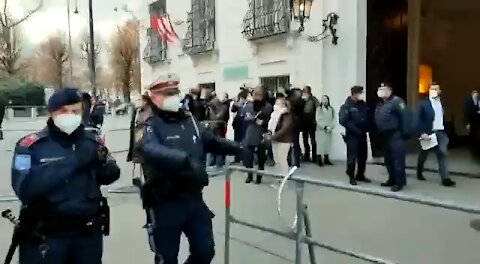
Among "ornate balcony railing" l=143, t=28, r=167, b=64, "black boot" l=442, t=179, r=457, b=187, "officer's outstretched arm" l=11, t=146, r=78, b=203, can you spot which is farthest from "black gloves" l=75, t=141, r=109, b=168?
"ornate balcony railing" l=143, t=28, r=167, b=64

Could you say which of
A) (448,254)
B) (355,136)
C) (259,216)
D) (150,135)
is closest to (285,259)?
(259,216)

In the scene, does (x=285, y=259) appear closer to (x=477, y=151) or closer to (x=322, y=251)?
(x=322, y=251)

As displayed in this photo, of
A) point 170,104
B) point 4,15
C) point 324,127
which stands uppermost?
point 4,15

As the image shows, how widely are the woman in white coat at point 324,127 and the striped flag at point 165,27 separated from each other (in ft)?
37.5

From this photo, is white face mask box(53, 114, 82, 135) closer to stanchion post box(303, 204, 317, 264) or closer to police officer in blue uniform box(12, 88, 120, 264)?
police officer in blue uniform box(12, 88, 120, 264)

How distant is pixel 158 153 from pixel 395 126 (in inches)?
257

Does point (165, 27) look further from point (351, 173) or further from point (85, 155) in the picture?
point (85, 155)

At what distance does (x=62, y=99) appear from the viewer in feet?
13.4

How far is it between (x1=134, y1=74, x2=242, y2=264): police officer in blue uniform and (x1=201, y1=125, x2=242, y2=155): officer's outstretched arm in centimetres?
→ 3

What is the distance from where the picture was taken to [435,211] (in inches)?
160

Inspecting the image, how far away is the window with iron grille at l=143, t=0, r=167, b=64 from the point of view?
85.3 feet

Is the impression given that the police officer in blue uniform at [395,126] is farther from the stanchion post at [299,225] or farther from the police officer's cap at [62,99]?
the police officer's cap at [62,99]

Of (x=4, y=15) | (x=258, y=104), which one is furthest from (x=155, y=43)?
(x=258, y=104)

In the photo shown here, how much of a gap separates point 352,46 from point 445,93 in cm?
749
